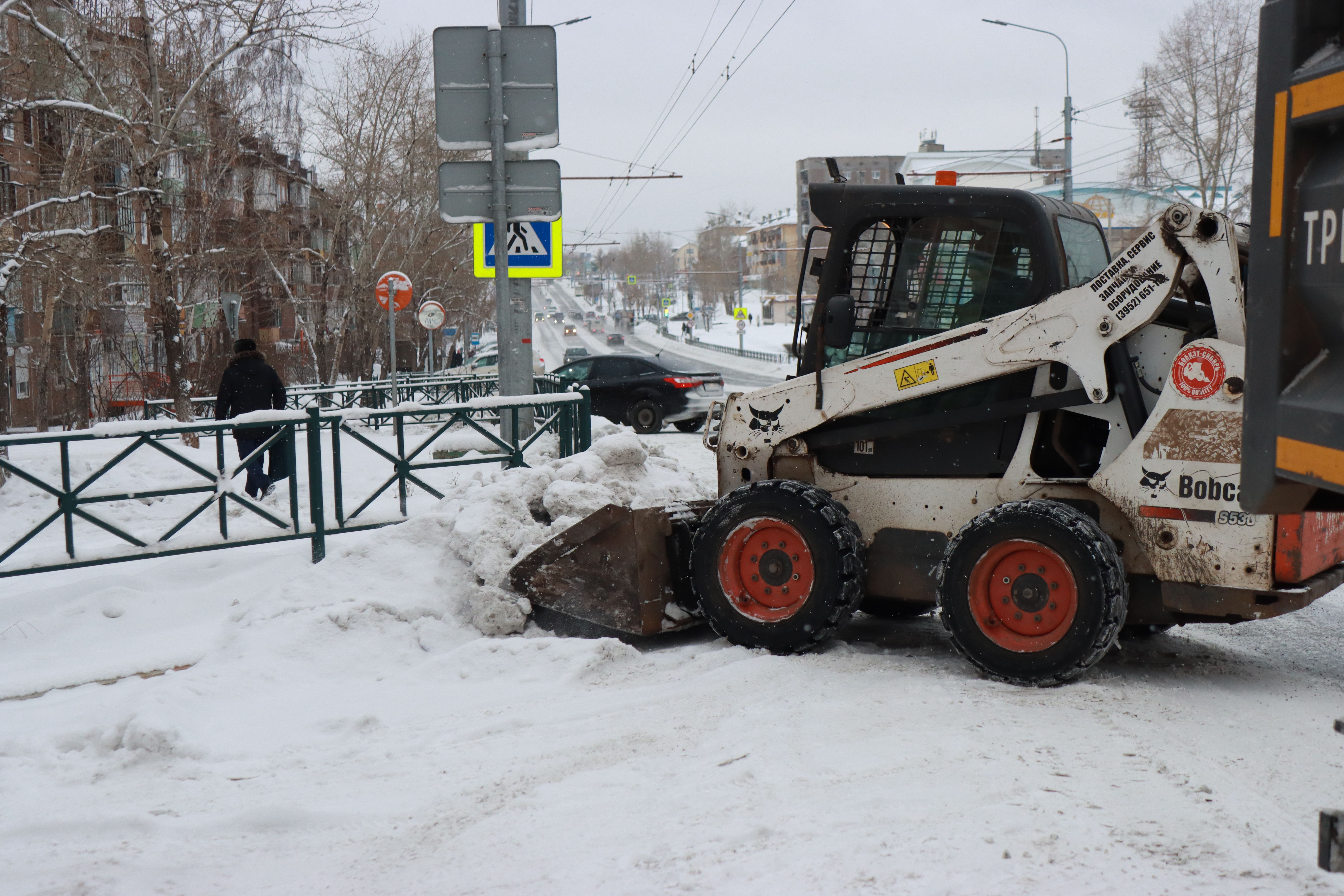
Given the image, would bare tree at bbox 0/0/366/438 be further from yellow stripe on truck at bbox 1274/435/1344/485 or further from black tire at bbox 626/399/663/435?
yellow stripe on truck at bbox 1274/435/1344/485

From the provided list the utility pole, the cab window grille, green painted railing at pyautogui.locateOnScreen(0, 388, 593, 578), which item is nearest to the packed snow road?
green painted railing at pyautogui.locateOnScreen(0, 388, 593, 578)

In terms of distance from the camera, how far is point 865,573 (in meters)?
5.86

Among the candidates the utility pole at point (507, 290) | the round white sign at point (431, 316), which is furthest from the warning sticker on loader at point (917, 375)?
the round white sign at point (431, 316)

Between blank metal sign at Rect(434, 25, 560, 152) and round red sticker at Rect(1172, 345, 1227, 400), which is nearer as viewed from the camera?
round red sticker at Rect(1172, 345, 1227, 400)

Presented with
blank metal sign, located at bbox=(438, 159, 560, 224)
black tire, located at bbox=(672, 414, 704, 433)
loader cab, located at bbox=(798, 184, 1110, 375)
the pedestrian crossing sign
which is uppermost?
blank metal sign, located at bbox=(438, 159, 560, 224)

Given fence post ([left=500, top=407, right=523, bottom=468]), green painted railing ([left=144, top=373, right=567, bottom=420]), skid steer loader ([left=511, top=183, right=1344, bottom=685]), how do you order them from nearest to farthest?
skid steer loader ([left=511, top=183, right=1344, bottom=685]) < fence post ([left=500, top=407, right=523, bottom=468]) < green painted railing ([left=144, top=373, right=567, bottom=420])

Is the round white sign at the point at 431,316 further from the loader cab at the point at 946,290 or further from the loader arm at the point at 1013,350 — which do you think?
the loader cab at the point at 946,290

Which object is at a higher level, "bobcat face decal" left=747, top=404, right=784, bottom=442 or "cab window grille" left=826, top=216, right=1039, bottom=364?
"cab window grille" left=826, top=216, right=1039, bottom=364

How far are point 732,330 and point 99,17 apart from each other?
9746 centimetres

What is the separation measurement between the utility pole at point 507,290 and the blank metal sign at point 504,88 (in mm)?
89

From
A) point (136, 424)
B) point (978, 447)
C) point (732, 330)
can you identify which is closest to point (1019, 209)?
point (978, 447)

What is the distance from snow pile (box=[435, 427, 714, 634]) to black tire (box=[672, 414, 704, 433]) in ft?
38.4

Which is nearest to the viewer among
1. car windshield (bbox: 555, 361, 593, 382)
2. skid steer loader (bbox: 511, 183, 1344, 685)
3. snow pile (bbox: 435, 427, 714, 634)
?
skid steer loader (bbox: 511, 183, 1344, 685)

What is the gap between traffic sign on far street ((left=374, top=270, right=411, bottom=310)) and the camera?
64.7 feet
